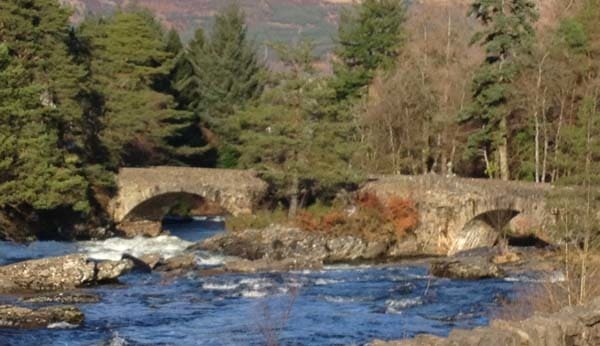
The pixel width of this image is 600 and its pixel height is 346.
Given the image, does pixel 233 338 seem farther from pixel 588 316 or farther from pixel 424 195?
pixel 424 195

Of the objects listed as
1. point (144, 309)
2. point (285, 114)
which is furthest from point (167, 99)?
point (144, 309)

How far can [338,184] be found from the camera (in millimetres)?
48719

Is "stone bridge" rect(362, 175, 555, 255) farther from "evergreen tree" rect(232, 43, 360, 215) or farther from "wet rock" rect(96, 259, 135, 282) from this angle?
"wet rock" rect(96, 259, 135, 282)

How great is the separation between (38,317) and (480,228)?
83.7 ft

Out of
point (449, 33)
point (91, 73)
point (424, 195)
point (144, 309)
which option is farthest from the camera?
point (449, 33)

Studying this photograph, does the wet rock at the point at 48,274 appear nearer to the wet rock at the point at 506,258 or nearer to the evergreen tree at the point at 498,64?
the wet rock at the point at 506,258

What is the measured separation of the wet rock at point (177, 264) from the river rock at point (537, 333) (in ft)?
88.9

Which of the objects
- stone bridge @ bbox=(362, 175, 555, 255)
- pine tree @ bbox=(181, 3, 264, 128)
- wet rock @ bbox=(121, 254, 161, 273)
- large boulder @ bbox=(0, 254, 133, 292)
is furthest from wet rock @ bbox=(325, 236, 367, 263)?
pine tree @ bbox=(181, 3, 264, 128)

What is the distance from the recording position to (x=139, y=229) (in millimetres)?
51938

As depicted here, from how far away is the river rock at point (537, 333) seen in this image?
1059 centimetres

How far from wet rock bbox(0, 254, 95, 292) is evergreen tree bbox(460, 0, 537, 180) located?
2389 cm

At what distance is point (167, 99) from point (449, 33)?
50.9ft

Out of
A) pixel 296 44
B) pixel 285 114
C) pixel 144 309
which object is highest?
pixel 296 44

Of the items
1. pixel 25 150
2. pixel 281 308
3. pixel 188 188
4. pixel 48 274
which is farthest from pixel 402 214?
pixel 281 308
